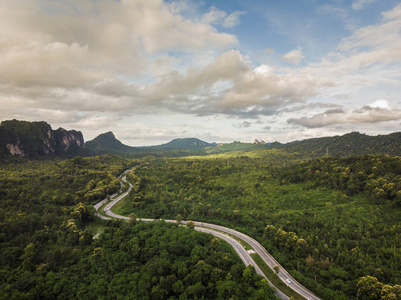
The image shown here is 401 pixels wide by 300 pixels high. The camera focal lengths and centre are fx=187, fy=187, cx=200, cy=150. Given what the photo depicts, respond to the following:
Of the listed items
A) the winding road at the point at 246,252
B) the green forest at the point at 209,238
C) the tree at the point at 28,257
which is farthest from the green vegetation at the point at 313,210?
the tree at the point at 28,257

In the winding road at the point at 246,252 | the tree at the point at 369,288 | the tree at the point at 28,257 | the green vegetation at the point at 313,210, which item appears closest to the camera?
the tree at the point at 369,288

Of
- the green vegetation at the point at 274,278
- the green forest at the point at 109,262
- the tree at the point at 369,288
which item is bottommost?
the green vegetation at the point at 274,278

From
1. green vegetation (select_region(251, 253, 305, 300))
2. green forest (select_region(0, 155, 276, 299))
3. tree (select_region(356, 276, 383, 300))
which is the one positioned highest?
green forest (select_region(0, 155, 276, 299))

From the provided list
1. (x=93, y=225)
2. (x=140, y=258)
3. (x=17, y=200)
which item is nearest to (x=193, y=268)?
(x=140, y=258)

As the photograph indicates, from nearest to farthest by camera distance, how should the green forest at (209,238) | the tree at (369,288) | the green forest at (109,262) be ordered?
the tree at (369,288) → the green forest at (109,262) → the green forest at (209,238)

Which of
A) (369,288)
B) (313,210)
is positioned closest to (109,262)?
(369,288)

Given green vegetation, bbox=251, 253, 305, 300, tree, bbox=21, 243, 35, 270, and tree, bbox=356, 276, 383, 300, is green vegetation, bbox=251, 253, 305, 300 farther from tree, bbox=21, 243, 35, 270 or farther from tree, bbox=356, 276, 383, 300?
tree, bbox=21, 243, 35, 270

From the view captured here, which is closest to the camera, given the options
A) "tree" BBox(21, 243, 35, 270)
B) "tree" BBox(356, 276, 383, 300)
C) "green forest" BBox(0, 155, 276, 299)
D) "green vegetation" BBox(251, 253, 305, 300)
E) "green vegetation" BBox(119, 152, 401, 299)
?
"tree" BBox(356, 276, 383, 300)

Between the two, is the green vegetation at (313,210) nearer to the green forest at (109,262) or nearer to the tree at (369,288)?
the tree at (369,288)

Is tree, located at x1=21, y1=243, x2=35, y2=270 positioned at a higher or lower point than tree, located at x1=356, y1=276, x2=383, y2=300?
higher

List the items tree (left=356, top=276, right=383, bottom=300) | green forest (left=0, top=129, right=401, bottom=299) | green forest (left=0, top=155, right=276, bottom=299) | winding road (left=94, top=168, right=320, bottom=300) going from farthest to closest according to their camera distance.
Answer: winding road (left=94, top=168, right=320, bottom=300), green forest (left=0, top=129, right=401, bottom=299), green forest (left=0, top=155, right=276, bottom=299), tree (left=356, top=276, right=383, bottom=300)

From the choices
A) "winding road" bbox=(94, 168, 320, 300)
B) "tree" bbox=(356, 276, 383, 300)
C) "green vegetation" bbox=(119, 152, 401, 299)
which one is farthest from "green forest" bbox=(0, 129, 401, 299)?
"winding road" bbox=(94, 168, 320, 300)

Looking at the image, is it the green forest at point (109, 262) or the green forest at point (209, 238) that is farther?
the green forest at point (209, 238)

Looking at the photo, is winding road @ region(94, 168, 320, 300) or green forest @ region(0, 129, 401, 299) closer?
green forest @ region(0, 129, 401, 299)
